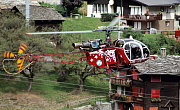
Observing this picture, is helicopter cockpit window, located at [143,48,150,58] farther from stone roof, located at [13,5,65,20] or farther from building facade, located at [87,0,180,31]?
building facade, located at [87,0,180,31]

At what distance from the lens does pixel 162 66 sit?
4681cm

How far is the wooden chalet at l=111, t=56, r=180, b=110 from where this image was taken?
46438 mm

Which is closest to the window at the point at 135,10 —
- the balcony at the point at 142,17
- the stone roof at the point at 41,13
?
the balcony at the point at 142,17

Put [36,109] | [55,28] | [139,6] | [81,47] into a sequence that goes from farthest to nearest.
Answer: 1. [139,6]
2. [55,28]
3. [36,109]
4. [81,47]

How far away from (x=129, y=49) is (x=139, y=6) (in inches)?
1659

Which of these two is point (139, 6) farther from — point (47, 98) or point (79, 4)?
A: point (47, 98)

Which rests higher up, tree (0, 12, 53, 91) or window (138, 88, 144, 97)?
tree (0, 12, 53, 91)

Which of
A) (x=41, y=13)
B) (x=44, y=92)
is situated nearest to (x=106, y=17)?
(x=41, y=13)

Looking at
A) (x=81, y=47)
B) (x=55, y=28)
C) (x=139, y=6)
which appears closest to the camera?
(x=81, y=47)

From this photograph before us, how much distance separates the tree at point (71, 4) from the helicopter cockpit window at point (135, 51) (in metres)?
43.7

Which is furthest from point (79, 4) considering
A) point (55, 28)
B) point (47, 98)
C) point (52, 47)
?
point (47, 98)

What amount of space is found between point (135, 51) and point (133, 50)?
7.8 inches

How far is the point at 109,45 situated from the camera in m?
29.3

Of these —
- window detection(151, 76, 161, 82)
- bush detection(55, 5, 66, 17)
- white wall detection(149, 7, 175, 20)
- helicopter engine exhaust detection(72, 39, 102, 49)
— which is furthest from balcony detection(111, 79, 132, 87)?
bush detection(55, 5, 66, 17)
